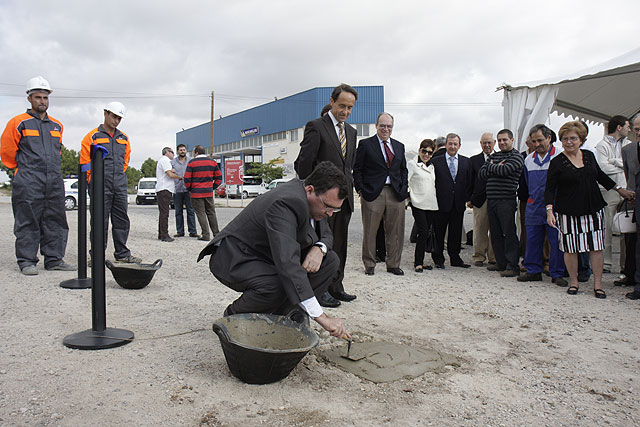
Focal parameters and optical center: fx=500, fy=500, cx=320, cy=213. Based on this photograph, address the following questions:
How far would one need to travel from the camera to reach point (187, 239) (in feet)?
31.7

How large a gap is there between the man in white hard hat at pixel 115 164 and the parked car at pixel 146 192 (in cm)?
2100

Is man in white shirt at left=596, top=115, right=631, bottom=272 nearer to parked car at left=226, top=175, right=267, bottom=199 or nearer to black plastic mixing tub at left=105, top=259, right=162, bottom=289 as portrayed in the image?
black plastic mixing tub at left=105, top=259, right=162, bottom=289

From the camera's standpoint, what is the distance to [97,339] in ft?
11.0

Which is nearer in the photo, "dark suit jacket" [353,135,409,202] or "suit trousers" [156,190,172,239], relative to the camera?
"dark suit jacket" [353,135,409,202]

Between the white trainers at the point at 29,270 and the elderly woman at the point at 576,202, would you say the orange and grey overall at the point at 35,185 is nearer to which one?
the white trainers at the point at 29,270

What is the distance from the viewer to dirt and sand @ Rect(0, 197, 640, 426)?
2484 mm

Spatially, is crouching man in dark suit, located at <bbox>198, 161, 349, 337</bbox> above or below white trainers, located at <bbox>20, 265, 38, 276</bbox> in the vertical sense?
above

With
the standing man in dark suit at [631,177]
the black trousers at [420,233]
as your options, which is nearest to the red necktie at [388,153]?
→ the black trousers at [420,233]

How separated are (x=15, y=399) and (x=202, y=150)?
7.68m

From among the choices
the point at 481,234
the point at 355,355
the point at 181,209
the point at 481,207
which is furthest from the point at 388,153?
the point at 181,209

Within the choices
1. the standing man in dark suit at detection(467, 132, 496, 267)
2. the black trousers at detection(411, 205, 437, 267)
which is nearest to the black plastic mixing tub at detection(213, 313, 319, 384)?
the black trousers at detection(411, 205, 437, 267)

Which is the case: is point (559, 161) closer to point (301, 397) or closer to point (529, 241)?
point (529, 241)

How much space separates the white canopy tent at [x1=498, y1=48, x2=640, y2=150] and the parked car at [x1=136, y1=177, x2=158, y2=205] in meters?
21.4

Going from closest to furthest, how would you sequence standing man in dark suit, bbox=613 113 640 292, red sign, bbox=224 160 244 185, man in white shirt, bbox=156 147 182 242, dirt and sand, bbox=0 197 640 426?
dirt and sand, bbox=0 197 640 426 < standing man in dark suit, bbox=613 113 640 292 < man in white shirt, bbox=156 147 182 242 < red sign, bbox=224 160 244 185
